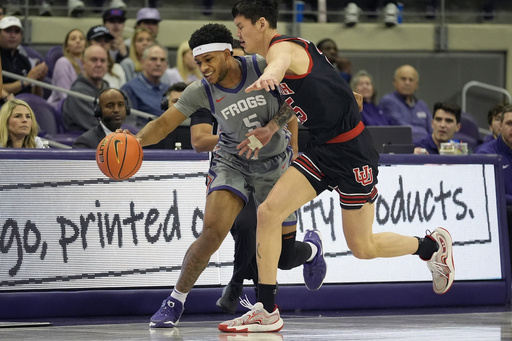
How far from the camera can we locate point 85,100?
1054 cm

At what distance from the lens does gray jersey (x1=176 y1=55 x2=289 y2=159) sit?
630 centimetres

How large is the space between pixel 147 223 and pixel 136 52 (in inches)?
189

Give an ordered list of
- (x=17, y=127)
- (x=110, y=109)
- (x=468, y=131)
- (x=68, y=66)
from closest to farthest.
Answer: (x=17, y=127), (x=110, y=109), (x=68, y=66), (x=468, y=131)

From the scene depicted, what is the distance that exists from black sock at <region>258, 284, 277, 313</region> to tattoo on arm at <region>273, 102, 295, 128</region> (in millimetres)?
1140

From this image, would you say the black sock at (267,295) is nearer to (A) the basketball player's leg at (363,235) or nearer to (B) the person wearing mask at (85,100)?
(A) the basketball player's leg at (363,235)

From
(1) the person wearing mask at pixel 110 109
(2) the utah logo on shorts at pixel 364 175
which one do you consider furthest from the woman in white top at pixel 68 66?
(2) the utah logo on shorts at pixel 364 175

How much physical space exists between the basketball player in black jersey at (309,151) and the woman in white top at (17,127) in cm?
298

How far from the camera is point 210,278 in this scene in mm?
7781

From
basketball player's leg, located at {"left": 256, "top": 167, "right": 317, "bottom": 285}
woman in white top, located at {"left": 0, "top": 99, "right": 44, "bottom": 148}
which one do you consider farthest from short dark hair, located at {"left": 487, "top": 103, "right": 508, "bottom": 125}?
woman in white top, located at {"left": 0, "top": 99, "right": 44, "bottom": 148}

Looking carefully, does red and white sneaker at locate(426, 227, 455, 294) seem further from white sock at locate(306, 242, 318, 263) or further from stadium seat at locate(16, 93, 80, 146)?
stadium seat at locate(16, 93, 80, 146)

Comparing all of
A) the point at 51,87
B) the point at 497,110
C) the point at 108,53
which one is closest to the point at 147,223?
the point at 51,87

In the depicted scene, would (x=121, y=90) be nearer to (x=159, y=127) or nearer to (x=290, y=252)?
(x=159, y=127)

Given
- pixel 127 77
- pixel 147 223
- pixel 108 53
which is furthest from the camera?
pixel 127 77

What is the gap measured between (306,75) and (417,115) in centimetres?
670
